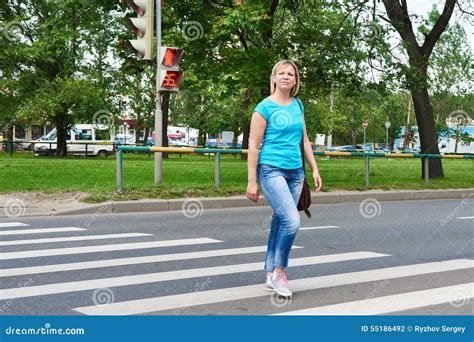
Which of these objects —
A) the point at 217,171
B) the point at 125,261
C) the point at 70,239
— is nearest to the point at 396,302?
the point at 125,261

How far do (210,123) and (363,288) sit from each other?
170ft

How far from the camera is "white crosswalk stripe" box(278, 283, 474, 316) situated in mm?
5043

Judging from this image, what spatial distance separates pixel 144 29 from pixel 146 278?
25.1 ft

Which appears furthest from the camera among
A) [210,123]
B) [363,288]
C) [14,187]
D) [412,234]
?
[210,123]

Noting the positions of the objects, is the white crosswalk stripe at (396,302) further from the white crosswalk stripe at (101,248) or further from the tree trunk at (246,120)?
the tree trunk at (246,120)

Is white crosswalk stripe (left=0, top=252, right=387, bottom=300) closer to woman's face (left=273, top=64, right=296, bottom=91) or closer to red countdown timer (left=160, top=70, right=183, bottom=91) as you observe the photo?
woman's face (left=273, top=64, right=296, bottom=91)

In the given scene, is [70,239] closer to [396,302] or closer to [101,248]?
[101,248]

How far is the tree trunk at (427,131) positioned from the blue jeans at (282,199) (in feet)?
52.8

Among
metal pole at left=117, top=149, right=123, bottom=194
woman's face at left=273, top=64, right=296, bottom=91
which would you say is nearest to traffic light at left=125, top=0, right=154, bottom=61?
metal pole at left=117, top=149, right=123, bottom=194

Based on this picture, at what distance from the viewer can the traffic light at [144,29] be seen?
42.2 ft

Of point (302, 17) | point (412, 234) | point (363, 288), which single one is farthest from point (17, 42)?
point (363, 288)
